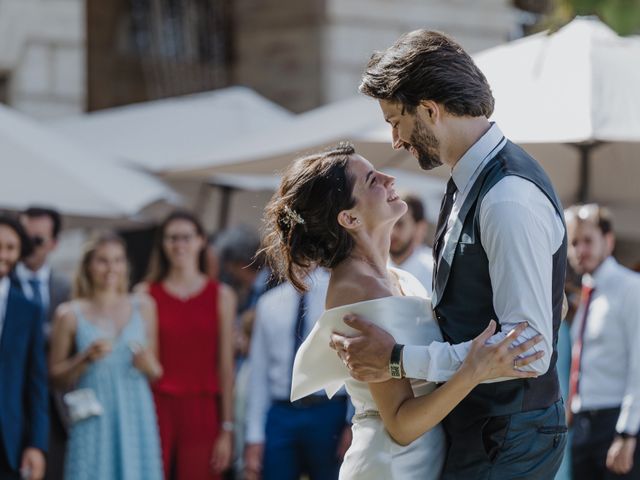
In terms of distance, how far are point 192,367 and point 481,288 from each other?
4.59m

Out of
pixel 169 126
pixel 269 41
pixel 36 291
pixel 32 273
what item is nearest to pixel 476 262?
pixel 36 291

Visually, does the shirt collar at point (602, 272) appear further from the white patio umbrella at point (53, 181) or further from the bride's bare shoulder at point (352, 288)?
the bride's bare shoulder at point (352, 288)

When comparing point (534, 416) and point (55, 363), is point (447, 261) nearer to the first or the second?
point (534, 416)

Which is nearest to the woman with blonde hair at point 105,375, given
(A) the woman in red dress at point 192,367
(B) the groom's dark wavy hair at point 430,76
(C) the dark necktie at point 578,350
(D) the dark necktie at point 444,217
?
(A) the woman in red dress at point 192,367

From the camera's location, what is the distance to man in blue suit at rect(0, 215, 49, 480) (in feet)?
21.5

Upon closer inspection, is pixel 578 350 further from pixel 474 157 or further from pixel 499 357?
pixel 499 357

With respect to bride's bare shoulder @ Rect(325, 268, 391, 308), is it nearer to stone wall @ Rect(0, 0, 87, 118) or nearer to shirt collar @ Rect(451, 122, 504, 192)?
shirt collar @ Rect(451, 122, 504, 192)

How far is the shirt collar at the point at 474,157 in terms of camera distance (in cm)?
343

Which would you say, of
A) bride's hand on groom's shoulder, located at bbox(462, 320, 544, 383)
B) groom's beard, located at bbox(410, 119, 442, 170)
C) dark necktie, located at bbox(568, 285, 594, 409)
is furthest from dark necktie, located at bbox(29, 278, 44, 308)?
bride's hand on groom's shoulder, located at bbox(462, 320, 544, 383)

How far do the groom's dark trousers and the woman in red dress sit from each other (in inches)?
175

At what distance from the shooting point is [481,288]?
3.35m

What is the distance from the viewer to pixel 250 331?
325 inches

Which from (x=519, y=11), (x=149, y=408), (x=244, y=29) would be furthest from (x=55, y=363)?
(x=519, y=11)

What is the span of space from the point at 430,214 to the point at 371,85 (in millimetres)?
8333
